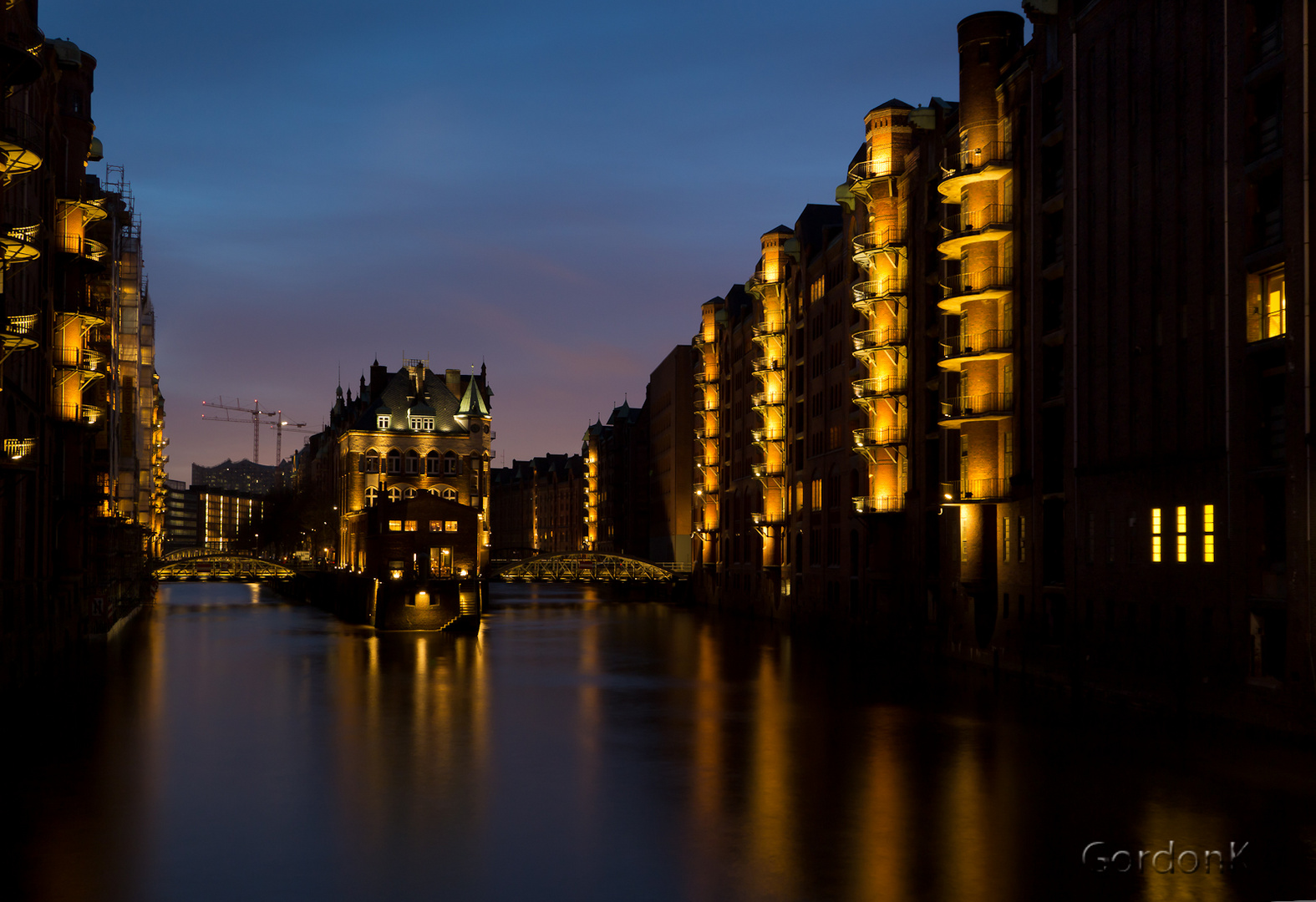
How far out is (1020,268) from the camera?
5478cm

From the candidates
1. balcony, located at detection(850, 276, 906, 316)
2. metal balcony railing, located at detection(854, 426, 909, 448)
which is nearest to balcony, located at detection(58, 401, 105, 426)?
balcony, located at detection(850, 276, 906, 316)

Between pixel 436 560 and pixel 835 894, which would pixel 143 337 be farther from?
pixel 835 894

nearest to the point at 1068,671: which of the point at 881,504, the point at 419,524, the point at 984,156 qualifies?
the point at 881,504

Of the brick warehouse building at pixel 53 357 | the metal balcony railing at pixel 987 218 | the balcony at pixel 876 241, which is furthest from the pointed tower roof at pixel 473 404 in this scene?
the metal balcony railing at pixel 987 218

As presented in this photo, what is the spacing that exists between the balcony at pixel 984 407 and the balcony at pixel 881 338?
11.5 m

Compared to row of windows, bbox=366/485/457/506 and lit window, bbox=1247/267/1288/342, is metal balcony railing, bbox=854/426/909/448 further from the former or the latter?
row of windows, bbox=366/485/457/506

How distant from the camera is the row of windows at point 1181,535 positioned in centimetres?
4050

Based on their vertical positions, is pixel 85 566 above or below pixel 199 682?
above

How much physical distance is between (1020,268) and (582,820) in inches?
1382

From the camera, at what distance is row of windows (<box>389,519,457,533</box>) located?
10544 centimetres

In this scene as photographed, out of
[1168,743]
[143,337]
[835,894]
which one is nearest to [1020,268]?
[1168,743]

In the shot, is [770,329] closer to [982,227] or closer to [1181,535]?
[982,227]

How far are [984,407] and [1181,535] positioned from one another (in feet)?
47.2

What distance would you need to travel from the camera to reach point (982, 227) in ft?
183
